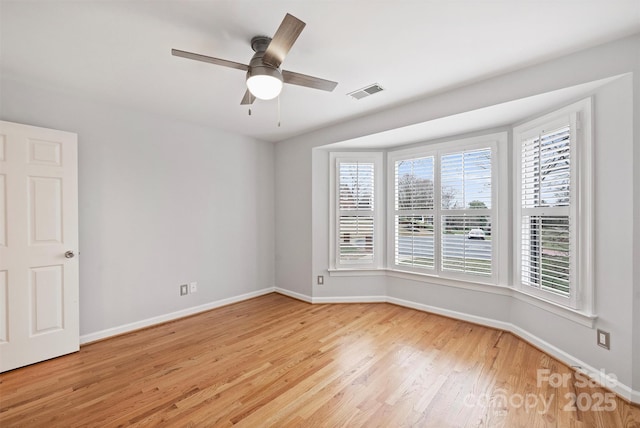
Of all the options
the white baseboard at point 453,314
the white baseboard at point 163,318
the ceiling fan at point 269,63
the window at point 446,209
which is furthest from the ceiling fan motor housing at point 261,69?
the white baseboard at point 453,314

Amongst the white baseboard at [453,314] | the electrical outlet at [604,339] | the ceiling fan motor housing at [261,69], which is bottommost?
the white baseboard at [453,314]

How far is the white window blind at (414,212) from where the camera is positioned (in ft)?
Answer: 12.0

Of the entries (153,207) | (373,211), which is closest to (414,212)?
(373,211)

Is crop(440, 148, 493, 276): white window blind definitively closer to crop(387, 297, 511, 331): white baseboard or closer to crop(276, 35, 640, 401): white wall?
crop(276, 35, 640, 401): white wall

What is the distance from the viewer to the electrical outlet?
2.08 m

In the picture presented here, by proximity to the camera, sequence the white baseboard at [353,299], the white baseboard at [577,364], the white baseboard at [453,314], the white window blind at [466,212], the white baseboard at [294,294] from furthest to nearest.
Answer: the white baseboard at [294,294], the white baseboard at [353,299], the white window blind at [466,212], the white baseboard at [453,314], the white baseboard at [577,364]

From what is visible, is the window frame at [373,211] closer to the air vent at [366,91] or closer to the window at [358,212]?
the window at [358,212]

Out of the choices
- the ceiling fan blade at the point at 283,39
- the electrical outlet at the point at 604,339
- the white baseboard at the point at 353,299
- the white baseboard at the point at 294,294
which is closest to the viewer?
the ceiling fan blade at the point at 283,39

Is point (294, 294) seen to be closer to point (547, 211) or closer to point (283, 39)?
point (547, 211)

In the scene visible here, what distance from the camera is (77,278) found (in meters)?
2.71

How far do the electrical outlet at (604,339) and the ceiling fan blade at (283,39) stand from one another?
9.99ft

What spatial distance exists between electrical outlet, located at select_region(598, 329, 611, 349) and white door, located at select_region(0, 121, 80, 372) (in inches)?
180

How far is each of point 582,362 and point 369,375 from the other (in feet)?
5.78

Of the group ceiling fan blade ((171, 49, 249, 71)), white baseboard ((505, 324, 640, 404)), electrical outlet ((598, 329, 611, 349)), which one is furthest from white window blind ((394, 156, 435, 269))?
ceiling fan blade ((171, 49, 249, 71))
